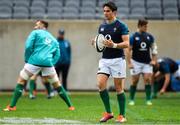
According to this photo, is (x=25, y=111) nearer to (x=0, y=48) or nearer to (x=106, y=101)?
(x=106, y=101)

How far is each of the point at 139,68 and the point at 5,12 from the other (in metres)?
9.22

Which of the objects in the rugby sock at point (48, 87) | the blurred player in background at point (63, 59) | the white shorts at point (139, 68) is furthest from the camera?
the blurred player in background at point (63, 59)

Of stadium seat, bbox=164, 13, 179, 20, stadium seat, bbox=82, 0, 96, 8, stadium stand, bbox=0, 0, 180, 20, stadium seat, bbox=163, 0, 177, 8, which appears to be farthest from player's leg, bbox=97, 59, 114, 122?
stadium seat, bbox=163, 0, 177, 8

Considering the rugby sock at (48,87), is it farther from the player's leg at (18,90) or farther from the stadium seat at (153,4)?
the stadium seat at (153,4)

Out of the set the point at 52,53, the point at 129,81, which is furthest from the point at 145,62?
the point at 129,81

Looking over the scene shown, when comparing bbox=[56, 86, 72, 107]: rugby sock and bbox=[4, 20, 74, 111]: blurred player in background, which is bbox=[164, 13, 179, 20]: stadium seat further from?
bbox=[56, 86, 72, 107]: rugby sock

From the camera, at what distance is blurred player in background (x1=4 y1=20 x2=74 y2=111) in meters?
14.3

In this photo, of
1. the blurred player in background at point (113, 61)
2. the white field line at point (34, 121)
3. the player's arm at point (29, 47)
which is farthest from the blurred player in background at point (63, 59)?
the white field line at point (34, 121)

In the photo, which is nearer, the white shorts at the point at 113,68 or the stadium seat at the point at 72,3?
the white shorts at the point at 113,68

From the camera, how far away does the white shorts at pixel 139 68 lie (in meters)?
17.0

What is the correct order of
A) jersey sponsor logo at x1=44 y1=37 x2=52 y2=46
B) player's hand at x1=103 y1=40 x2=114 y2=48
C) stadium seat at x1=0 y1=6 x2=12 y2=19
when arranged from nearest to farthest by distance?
player's hand at x1=103 y1=40 x2=114 y2=48
jersey sponsor logo at x1=44 y1=37 x2=52 y2=46
stadium seat at x1=0 y1=6 x2=12 y2=19

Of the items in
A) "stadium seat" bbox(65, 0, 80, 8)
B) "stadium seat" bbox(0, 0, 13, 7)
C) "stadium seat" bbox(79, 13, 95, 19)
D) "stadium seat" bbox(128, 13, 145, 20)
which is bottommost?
"stadium seat" bbox(128, 13, 145, 20)

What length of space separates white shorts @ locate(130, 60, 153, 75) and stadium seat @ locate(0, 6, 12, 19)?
8.60 m

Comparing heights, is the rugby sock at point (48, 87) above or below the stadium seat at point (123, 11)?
below
